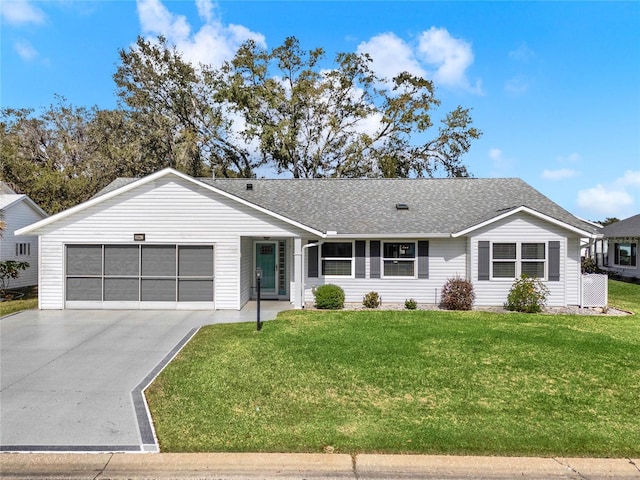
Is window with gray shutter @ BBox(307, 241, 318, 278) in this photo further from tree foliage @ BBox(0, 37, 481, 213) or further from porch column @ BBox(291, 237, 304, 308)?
tree foliage @ BBox(0, 37, 481, 213)

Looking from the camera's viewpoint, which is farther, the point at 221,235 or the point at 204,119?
the point at 204,119

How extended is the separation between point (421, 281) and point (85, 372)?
10.4m

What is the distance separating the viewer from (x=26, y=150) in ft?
94.7

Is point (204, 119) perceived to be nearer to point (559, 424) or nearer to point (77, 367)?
point (77, 367)

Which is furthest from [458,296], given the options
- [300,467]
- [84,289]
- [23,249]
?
[23,249]

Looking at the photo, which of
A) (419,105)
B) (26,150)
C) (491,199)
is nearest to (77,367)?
(491,199)

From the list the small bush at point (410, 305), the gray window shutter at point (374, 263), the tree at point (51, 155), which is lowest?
the small bush at point (410, 305)

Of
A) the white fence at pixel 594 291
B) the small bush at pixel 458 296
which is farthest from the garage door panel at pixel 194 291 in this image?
the white fence at pixel 594 291

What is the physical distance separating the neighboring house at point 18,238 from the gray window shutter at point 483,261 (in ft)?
65.1

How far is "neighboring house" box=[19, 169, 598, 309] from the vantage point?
40.9ft

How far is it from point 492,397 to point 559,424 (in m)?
0.94

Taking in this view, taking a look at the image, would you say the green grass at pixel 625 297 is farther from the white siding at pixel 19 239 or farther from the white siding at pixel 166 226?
the white siding at pixel 19 239

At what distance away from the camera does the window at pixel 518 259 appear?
13.2 meters

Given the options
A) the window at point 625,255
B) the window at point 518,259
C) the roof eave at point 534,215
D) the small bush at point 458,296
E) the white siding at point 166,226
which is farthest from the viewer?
the window at point 625,255
